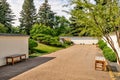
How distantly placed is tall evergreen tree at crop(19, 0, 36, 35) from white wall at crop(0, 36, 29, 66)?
39832mm

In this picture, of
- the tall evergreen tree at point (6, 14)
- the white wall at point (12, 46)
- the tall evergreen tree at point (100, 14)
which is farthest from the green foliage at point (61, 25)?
the tall evergreen tree at point (100, 14)

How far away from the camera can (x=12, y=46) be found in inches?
722

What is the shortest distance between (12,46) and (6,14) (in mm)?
42649

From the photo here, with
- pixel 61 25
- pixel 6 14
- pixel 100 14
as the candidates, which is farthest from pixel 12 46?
pixel 61 25

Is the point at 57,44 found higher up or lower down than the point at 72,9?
lower down

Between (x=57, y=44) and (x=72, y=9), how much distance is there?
3123 centimetres

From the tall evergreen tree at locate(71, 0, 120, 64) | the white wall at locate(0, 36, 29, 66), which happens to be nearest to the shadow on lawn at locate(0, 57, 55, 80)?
the white wall at locate(0, 36, 29, 66)

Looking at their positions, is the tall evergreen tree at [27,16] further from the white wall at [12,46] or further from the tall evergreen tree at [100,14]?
the tall evergreen tree at [100,14]

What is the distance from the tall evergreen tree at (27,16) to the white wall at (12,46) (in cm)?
3983

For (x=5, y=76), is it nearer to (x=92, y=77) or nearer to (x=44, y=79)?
(x=44, y=79)

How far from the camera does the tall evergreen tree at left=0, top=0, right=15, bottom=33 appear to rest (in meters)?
54.5

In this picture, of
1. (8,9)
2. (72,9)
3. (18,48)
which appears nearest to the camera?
(72,9)

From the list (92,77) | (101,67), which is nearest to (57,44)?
(101,67)

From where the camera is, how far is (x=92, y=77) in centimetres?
1235
